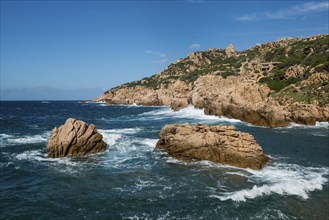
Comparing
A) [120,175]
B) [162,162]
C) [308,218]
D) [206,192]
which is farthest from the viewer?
[162,162]

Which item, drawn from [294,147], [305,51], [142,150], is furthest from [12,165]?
[305,51]

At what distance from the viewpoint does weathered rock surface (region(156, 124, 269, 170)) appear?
93.9ft

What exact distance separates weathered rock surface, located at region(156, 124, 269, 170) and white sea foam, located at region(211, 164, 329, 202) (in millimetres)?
1595

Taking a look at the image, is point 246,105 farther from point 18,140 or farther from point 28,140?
point 18,140

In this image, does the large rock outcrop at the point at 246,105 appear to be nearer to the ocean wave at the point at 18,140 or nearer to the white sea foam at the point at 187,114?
the white sea foam at the point at 187,114

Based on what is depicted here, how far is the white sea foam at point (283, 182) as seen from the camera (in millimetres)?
21172

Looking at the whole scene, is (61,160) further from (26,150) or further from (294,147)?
(294,147)

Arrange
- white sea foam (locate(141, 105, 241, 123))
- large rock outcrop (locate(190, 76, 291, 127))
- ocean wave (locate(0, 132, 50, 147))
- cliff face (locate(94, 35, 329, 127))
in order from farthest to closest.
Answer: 1. white sea foam (locate(141, 105, 241, 123))
2. cliff face (locate(94, 35, 329, 127))
3. large rock outcrop (locate(190, 76, 291, 127))
4. ocean wave (locate(0, 132, 50, 147))

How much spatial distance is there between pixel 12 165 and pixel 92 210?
1401 cm

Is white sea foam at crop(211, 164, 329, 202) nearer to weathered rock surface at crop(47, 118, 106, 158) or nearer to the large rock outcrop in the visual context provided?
weathered rock surface at crop(47, 118, 106, 158)

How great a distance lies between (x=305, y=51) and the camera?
107750mm

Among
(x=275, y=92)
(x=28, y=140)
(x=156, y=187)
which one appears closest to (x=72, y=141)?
(x=156, y=187)

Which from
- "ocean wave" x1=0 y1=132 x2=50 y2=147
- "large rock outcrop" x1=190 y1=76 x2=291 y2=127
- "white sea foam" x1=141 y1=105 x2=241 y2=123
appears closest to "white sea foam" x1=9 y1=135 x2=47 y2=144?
"ocean wave" x1=0 y1=132 x2=50 y2=147

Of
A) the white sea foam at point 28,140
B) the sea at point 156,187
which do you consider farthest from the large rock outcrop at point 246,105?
the white sea foam at point 28,140
